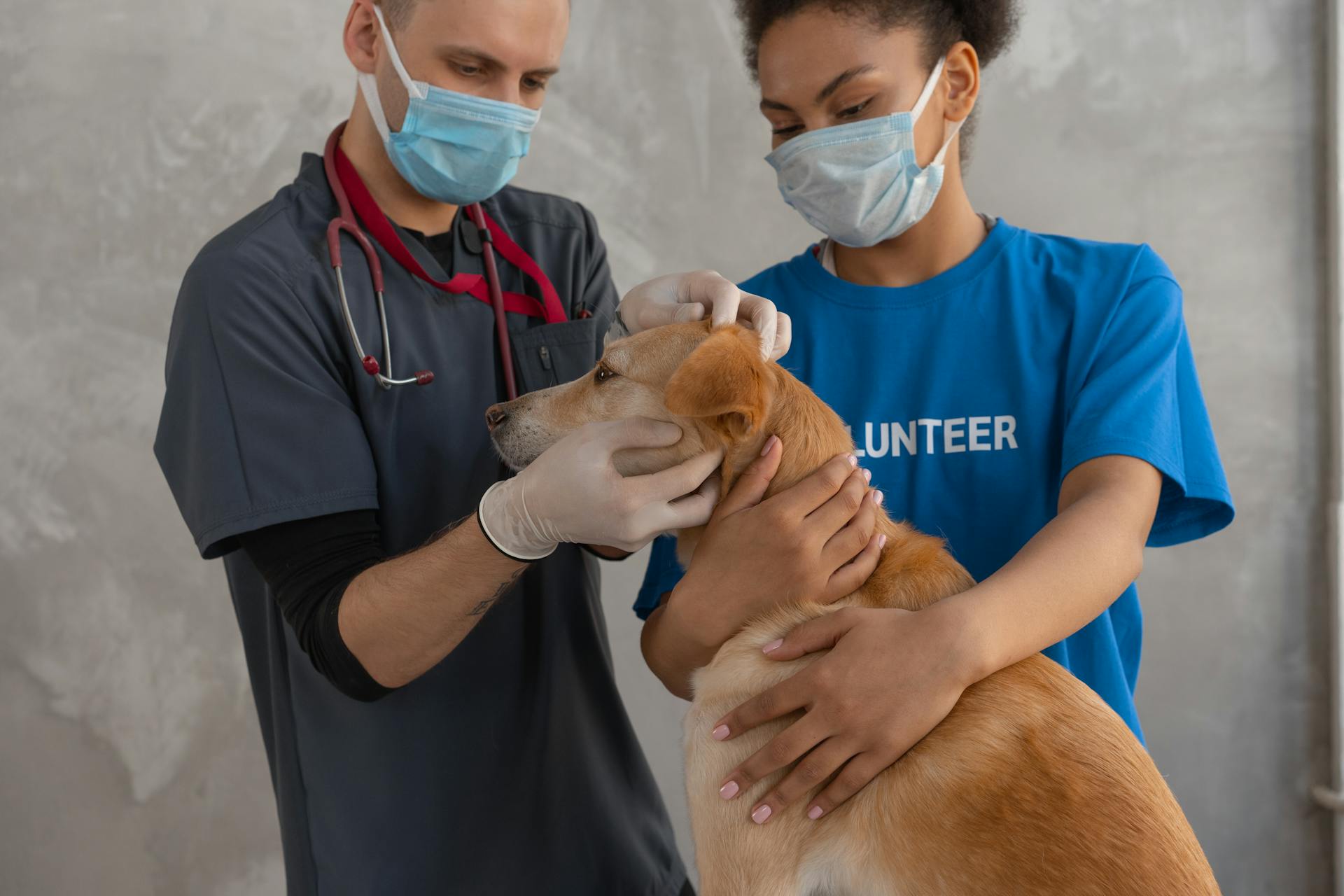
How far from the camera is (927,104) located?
1.81 meters

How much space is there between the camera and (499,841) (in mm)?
1721

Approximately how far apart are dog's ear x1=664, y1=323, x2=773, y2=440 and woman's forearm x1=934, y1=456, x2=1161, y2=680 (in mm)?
431

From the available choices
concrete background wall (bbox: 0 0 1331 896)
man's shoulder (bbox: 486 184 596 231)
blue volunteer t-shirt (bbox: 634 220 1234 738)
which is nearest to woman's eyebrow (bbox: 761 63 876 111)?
blue volunteer t-shirt (bbox: 634 220 1234 738)

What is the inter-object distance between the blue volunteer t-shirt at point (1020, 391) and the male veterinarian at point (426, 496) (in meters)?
0.26

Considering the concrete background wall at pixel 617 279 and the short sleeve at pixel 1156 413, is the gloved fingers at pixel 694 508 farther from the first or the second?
the concrete background wall at pixel 617 279

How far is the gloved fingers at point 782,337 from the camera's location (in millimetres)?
1711

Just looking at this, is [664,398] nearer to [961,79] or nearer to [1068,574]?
[1068,574]

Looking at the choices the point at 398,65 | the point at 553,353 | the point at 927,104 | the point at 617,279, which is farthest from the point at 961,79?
the point at 617,279

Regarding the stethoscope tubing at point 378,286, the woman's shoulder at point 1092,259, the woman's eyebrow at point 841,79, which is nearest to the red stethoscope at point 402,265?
the stethoscope tubing at point 378,286

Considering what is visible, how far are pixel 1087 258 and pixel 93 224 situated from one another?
8.61ft

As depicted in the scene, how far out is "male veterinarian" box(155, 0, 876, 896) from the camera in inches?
58.5

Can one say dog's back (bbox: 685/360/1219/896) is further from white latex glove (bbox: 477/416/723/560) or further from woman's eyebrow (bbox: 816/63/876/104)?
woman's eyebrow (bbox: 816/63/876/104)

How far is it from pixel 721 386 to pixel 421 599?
55 cm

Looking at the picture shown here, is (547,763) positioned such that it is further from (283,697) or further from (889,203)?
(889,203)
